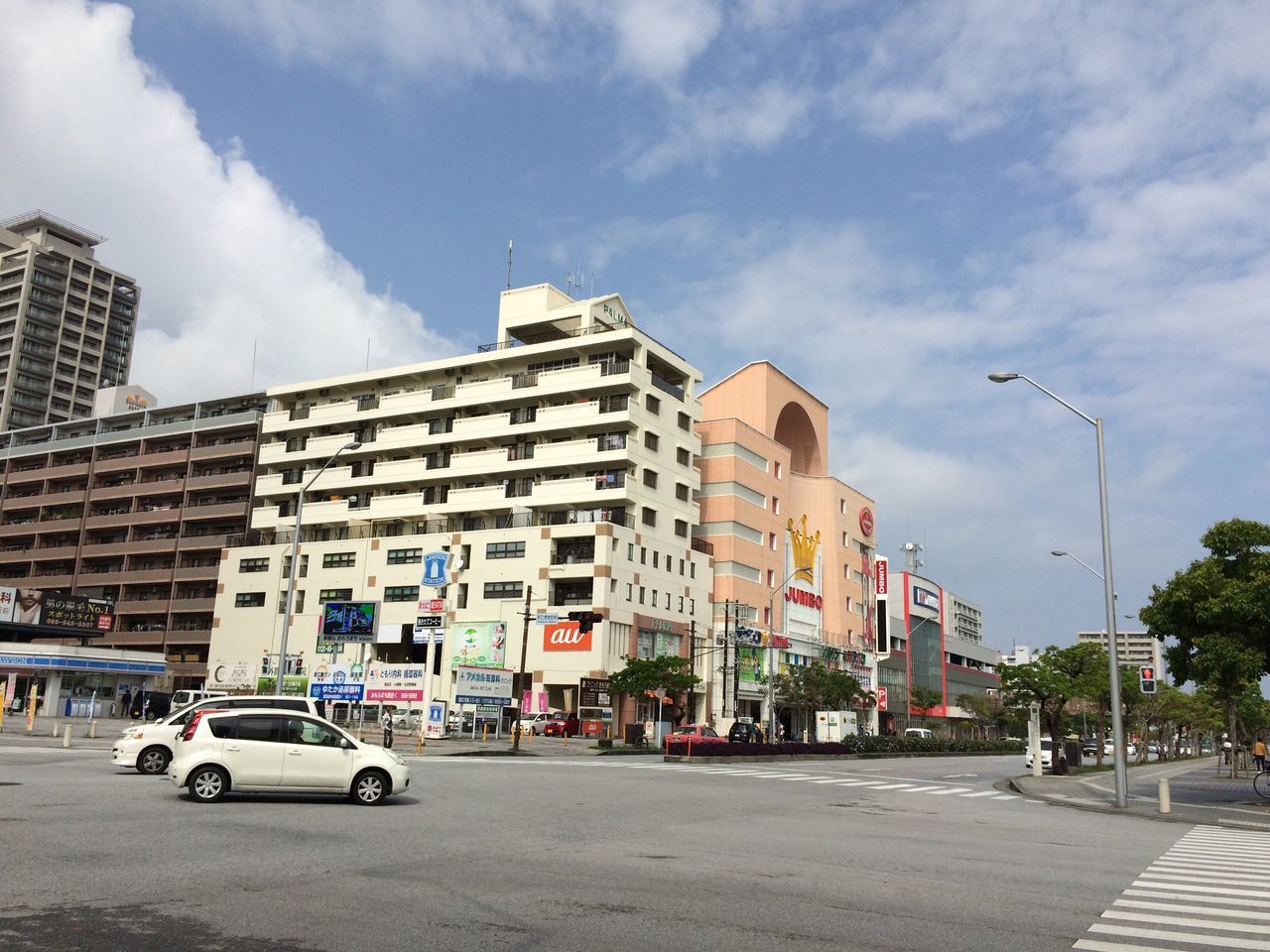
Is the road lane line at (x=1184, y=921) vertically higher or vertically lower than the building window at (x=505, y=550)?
lower

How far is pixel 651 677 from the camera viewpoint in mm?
60094

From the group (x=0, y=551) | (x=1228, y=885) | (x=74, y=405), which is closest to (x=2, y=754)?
(x=1228, y=885)

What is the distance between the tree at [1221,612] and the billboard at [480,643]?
165ft

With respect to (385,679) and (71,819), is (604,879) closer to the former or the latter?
(71,819)

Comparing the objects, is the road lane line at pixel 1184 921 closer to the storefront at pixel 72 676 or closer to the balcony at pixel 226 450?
the storefront at pixel 72 676

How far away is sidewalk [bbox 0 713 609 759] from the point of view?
34.9 m

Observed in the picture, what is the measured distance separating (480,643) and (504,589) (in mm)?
4225

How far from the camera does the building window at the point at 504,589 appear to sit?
2904 inches

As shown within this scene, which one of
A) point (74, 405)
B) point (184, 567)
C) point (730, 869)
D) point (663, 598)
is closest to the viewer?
point (730, 869)

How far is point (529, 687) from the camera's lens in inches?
2790

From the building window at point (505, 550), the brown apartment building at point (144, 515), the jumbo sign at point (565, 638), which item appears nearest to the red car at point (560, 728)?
the jumbo sign at point (565, 638)

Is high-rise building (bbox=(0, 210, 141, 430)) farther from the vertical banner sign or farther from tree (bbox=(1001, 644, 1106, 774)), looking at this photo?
tree (bbox=(1001, 644, 1106, 774))

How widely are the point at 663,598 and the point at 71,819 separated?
64.7 m

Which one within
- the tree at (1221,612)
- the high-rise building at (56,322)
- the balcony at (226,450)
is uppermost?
the high-rise building at (56,322)
